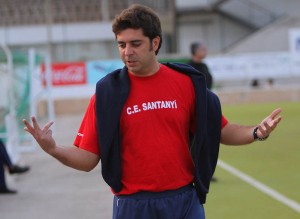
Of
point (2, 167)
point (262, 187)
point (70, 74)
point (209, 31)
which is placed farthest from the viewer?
point (209, 31)

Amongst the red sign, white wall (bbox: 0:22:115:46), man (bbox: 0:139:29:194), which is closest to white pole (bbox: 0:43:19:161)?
man (bbox: 0:139:29:194)

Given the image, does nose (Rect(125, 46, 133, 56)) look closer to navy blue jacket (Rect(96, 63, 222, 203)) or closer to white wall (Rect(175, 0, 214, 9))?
navy blue jacket (Rect(96, 63, 222, 203))

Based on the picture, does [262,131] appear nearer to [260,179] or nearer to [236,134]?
[236,134]

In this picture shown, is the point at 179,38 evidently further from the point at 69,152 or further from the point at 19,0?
the point at 69,152

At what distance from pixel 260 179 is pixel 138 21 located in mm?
6638

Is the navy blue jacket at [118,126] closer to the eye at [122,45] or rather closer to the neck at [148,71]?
the neck at [148,71]

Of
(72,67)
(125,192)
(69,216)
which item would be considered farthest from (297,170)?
(72,67)

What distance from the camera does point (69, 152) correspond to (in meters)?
3.64

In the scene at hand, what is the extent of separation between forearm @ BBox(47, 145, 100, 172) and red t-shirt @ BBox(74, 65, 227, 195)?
42 millimetres

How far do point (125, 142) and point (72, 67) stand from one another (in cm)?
2446

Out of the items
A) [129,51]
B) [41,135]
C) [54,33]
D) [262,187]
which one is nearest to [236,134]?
[129,51]

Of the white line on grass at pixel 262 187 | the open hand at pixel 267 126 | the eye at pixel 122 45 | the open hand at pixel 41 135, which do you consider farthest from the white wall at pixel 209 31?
the open hand at pixel 41 135

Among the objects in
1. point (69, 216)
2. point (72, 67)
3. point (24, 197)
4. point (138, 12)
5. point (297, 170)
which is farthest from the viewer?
point (72, 67)

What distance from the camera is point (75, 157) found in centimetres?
366
